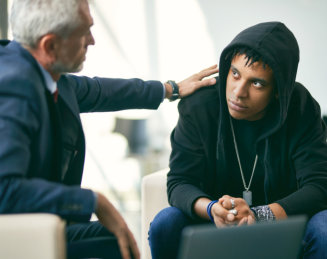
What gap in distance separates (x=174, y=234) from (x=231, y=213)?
0.75 feet

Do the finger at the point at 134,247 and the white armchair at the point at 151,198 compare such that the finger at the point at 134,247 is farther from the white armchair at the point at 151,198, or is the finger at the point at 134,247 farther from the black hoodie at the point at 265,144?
the white armchair at the point at 151,198

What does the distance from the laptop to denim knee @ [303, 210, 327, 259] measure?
312 millimetres

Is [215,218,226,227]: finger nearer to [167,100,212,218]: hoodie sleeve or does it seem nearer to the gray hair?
[167,100,212,218]: hoodie sleeve

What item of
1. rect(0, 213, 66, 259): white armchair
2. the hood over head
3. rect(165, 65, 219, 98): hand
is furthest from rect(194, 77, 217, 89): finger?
rect(0, 213, 66, 259): white armchair

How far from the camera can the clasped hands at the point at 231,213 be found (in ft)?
5.07

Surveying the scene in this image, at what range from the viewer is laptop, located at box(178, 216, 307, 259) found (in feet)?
3.56

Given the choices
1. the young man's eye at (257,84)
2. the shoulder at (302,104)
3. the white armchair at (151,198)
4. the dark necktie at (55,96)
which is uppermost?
the dark necktie at (55,96)

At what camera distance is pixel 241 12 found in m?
3.61

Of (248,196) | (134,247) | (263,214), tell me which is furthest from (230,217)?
(134,247)

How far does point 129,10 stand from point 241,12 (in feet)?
3.36

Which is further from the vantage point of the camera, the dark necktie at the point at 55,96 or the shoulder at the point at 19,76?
the dark necktie at the point at 55,96

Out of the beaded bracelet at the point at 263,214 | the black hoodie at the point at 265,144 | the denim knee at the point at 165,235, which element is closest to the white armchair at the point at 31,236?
the denim knee at the point at 165,235

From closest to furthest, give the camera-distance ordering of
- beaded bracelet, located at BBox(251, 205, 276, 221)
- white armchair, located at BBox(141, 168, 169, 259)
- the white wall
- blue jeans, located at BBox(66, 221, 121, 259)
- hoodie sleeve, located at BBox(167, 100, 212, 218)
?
1. blue jeans, located at BBox(66, 221, 121, 259)
2. beaded bracelet, located at BBox(251, 205, 276, 221)
3. hoodie sleeve, located at BBox(167, 100, 212, 218)
4. white armchair, located at BBox(141, 168, 169, 259)
5. the white wall

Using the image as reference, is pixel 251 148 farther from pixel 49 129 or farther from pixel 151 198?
pixel 49 129
